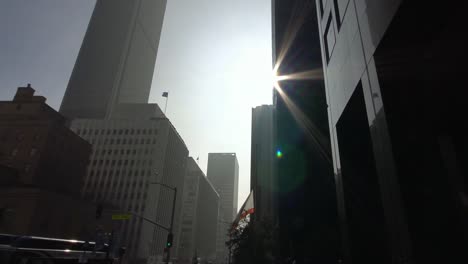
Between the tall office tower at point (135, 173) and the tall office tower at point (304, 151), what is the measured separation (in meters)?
82.3

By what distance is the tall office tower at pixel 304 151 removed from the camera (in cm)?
3375

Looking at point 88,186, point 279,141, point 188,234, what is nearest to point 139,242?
point 88,186

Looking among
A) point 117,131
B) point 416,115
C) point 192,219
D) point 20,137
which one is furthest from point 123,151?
point 416,115

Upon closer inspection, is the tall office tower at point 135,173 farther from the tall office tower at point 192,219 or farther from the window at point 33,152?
the window at point 33,152

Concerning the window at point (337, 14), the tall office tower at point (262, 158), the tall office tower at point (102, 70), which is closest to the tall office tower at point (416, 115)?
the window at point (337, 14)

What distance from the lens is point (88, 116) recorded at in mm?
175500

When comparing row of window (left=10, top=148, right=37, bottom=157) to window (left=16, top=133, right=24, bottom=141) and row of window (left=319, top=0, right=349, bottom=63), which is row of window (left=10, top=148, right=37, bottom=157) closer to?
window (left=16, top=133, right=24, bottom=141)

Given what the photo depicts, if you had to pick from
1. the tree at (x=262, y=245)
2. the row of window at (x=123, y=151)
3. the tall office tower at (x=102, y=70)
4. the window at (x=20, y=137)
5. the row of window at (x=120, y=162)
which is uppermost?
the tall office tower at (x=102, y=70)

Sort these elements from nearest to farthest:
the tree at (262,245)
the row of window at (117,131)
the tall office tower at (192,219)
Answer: the tree at (262,245)
the row of window at (117,131)
the tall office tower at (192,219)

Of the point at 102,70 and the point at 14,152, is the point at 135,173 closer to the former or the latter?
the point at 14,152

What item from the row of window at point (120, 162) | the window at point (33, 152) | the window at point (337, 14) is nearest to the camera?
the window at point (337, 14)

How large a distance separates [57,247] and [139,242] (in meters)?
98.0

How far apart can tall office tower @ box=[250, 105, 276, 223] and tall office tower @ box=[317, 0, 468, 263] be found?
6518cm

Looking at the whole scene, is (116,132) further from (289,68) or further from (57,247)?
(57,247)
